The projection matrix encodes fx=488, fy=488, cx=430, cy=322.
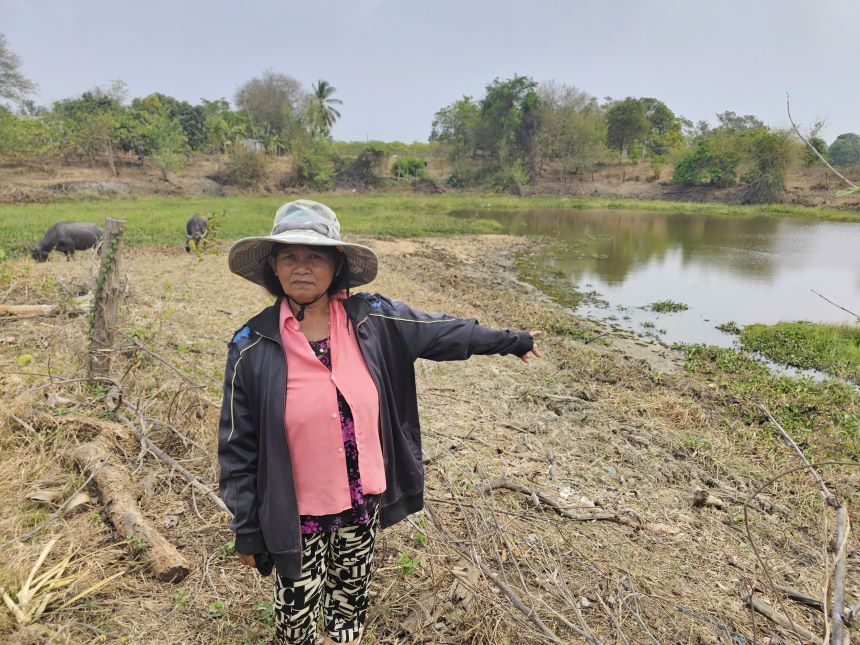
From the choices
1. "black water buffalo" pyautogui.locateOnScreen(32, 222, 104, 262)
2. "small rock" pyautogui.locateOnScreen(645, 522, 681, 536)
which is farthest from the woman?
"black water buffalo" pyautogui.locateOnScreen(32, 222, 104, 262)

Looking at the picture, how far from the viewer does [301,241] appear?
145 centimetres

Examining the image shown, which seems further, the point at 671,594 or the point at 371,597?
the point at 671,594

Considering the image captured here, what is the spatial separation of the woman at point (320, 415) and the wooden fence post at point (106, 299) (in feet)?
7.09

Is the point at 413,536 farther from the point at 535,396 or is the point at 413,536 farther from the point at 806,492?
the point at 806,492

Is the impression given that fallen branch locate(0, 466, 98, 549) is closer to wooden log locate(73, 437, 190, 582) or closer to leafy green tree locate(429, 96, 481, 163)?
wooden log locate(73, 437, 190, 582)

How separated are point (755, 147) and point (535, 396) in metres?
40.1

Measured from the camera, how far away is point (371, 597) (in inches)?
86.1

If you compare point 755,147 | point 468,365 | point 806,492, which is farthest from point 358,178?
point 806,492

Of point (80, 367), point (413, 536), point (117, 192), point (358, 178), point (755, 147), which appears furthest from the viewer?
point (358, 178)

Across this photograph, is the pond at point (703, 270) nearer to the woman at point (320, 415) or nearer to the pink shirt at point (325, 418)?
the woman at point (320, 415)

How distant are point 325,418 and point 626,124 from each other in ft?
177

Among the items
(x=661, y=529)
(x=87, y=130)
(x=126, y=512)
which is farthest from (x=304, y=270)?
(x=87, y=130)

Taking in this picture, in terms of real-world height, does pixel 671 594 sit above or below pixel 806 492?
above

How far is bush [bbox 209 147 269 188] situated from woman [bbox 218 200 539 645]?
1345 inches
